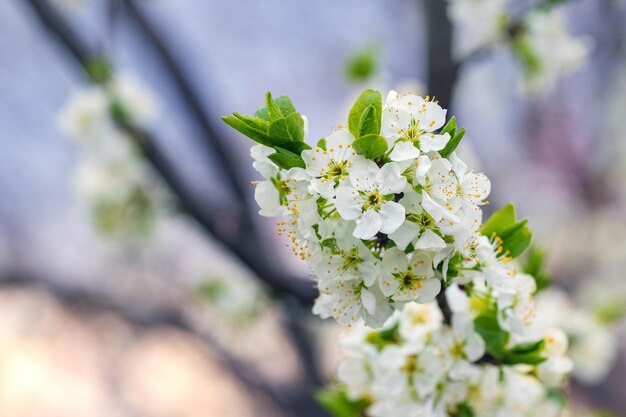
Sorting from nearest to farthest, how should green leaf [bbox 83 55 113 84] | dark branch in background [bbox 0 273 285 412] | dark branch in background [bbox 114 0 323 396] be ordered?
1. green leaf [bbox 83 55 113 84]
2. dark branch in background [bbox 114 0 323 396]
3. dark branch in background [bbox 0 273 285 412]

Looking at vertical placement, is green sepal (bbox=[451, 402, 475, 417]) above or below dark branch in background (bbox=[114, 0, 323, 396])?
below

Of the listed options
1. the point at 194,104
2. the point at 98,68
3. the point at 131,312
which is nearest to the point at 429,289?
the point at 98,68

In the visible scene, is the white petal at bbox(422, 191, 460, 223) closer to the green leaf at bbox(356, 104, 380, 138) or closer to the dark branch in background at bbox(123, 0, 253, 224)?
the green leaf at bbox(356, 104, 380, 138)

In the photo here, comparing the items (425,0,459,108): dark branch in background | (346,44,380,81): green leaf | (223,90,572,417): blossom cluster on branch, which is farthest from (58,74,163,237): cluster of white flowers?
(223,90,572,417): blossom cluster on branch

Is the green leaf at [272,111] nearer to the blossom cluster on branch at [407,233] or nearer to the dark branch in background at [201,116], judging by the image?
the blossom cluster on branch at [407,233]

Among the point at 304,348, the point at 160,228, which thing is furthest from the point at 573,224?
the point at 160,228

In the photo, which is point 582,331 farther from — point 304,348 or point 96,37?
point 96,37

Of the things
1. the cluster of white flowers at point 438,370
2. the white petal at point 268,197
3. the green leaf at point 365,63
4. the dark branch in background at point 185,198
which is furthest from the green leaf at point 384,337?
the green leaf at point 365,63
